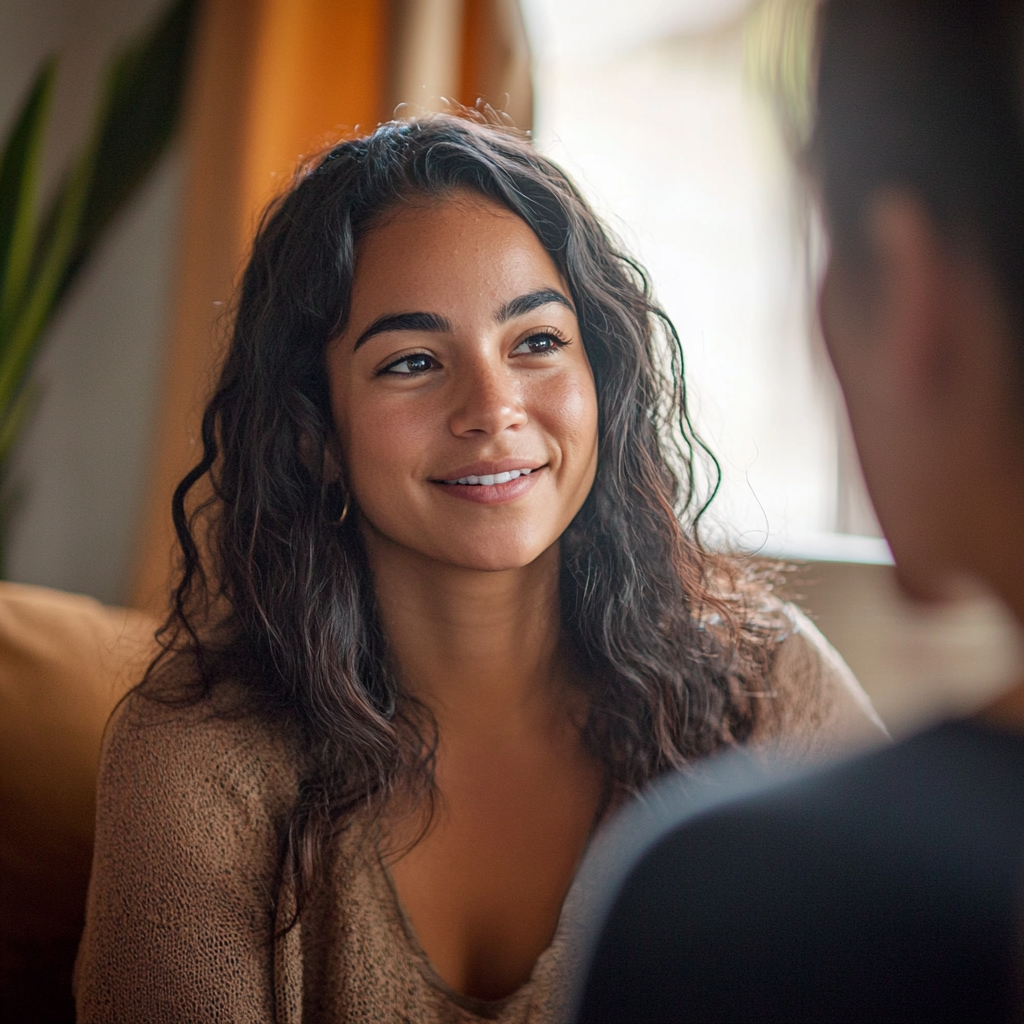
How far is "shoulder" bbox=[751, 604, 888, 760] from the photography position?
1.19m

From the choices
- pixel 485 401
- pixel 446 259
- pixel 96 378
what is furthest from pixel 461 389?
pixel 96 378

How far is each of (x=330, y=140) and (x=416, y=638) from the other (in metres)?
1.35

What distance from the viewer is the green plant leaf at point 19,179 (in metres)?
1.86

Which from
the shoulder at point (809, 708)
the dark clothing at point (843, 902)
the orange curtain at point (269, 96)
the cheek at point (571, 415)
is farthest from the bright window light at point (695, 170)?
the dark clothing at point (843, 902)

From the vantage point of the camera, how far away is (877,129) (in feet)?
1.37

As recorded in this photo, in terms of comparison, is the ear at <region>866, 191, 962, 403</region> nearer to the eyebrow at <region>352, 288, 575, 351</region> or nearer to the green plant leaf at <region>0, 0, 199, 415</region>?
the eyebrow at <region>352, 288, 575, 351</region>

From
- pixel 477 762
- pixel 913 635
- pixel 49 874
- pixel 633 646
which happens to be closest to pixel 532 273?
pixel 633 646

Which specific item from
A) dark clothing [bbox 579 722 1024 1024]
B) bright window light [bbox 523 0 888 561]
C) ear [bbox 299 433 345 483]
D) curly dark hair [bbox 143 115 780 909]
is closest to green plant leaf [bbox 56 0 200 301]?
bright window light [bbox 523 0 888 561]

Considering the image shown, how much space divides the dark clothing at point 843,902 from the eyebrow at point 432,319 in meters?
0.65

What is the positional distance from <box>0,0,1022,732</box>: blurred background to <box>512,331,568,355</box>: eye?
795 millimetres

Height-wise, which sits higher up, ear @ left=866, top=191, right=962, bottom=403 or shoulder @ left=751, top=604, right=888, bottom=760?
ear @ left=866, top=191, right=962, bottom=403

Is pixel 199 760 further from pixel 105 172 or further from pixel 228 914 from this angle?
pixel 105 172

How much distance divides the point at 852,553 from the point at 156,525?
148 cm

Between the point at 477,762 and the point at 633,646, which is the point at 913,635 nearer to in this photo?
the point at 633,646
